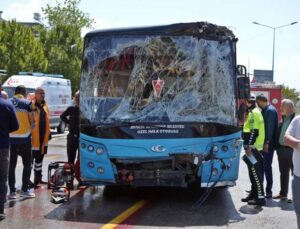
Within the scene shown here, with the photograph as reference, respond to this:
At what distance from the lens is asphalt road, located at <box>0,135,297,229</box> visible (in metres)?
7.32

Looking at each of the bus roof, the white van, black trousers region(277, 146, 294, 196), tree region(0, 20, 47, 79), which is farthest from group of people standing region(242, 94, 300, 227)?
tree region(0, 20, 47, 79)

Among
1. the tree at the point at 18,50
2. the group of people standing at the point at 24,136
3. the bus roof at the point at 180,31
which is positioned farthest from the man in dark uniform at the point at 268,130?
the tree at the point at 18,50

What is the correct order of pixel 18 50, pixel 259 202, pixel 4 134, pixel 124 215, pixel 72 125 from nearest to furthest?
pixel 4 134, pixel 124 215, pixel 259 202, pixel 72 125, pixel 18 50

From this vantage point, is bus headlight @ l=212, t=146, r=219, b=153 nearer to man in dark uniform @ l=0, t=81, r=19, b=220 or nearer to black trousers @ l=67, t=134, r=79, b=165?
man in dark uniform @ l=0, t=81, r=19, b=220

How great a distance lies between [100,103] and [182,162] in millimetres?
1509

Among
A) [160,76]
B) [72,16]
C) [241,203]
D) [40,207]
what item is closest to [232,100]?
[160,76]

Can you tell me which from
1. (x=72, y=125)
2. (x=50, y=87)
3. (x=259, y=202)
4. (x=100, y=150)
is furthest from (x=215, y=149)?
(x=50, y=87)

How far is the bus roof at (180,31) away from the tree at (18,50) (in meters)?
27.6

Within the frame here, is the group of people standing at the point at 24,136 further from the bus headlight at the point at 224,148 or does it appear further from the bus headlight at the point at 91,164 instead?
the bus headlight at the point at 224,148

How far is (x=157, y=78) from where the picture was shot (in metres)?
8.45

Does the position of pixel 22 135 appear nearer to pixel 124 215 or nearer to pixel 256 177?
pixel 124 215

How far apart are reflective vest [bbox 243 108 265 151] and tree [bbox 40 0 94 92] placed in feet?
115

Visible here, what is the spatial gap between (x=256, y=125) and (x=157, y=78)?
1.74 m

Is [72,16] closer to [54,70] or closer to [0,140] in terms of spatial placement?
[54,70]
